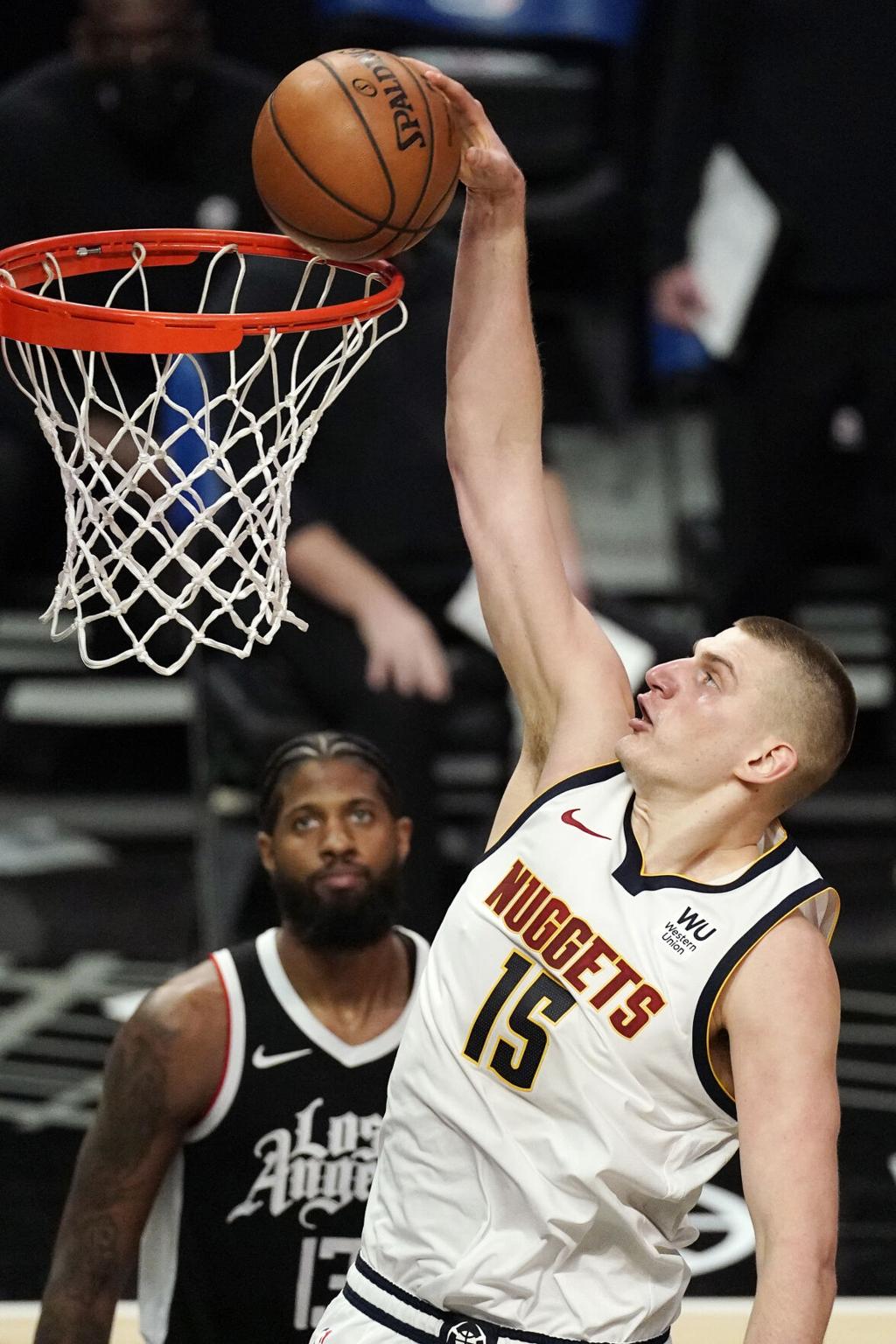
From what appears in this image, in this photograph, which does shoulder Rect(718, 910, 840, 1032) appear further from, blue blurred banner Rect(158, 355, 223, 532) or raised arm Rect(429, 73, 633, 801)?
blue blurred banner Rect(158, 355, 223, 532)

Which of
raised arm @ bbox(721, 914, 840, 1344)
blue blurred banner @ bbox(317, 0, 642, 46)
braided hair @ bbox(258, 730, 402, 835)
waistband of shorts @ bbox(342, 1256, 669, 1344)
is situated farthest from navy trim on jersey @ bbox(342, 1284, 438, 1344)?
blue blurred banner @ bbox(317, 0, 642, 46)

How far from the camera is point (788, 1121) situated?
236 cm

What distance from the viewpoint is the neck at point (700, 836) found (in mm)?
2582

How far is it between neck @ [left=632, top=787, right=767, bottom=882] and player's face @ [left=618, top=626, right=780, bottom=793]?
2 cm

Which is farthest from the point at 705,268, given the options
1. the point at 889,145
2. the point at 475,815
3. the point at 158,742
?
the point at 158,742

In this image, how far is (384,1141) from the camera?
2689 mm

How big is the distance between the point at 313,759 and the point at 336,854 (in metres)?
0.19

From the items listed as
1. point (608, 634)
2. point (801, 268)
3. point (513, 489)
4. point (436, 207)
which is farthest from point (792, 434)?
point (436, 207)

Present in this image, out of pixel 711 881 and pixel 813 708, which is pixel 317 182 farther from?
pixel 711 881

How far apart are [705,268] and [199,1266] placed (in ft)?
11.9

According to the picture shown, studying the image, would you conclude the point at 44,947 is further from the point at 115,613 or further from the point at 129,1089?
the point at 115,613

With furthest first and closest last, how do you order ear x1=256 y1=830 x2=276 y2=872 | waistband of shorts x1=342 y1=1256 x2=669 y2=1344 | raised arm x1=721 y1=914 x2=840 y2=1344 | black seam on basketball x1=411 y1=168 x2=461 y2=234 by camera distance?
ear x1=256 y1=830 x2=276 y2=872 < black seam on basketball x1=411 y1=168 x2=461 y2=234 < waistband of shorts x1=342 y1=1256 x2=669 y2=1344 < raised arm x1=721 y1=914 x2=840 y2=1344

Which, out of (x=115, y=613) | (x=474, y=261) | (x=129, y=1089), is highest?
(x=474, y=261)

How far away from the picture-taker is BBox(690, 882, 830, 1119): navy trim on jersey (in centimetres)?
246
